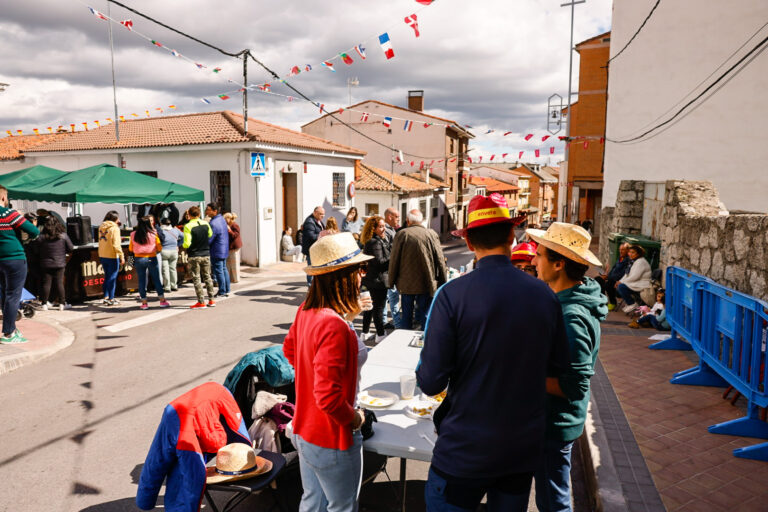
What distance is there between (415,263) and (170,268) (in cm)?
677

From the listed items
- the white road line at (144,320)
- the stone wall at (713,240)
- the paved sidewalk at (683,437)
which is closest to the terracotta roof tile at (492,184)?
the stone wall at (713,240)

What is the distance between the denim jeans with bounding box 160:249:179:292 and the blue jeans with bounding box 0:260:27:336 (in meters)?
3.71

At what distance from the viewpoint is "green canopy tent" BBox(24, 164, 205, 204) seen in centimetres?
1068

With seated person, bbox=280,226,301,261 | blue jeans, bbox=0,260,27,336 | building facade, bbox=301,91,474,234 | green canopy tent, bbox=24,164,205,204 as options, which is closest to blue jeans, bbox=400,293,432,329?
blue jeans, bbox=0,260,27,336

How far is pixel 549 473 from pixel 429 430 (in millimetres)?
733

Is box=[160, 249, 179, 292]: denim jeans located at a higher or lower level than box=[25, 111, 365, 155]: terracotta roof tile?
lower

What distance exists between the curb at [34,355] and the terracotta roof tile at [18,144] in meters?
17.1

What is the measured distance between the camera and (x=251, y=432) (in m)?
3.46

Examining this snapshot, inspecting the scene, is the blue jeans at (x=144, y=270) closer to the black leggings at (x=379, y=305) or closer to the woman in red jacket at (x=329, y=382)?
the black leggings at (x=379, y=305)

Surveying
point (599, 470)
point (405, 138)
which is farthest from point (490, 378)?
point (405, 138)

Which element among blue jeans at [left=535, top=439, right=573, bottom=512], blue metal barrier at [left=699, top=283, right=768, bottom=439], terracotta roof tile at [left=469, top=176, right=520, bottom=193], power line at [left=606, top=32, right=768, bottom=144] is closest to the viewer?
blue jeans at [left=535, top=439, right=573, bottom=512]

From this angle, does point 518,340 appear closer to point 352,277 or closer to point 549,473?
point 352,277

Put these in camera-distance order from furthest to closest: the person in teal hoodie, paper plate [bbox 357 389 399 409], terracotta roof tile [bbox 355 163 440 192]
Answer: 1. terracotta roof tile [bbox 355 163 440 192]
2. paper plate [bbox 357 389 399 409]
3. the person in teal hoodie

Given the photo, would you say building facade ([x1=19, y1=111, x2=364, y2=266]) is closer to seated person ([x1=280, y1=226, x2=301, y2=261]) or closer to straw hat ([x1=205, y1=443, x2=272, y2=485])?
seated person ([x1=280, y1=226, x2=301, y2=261])
